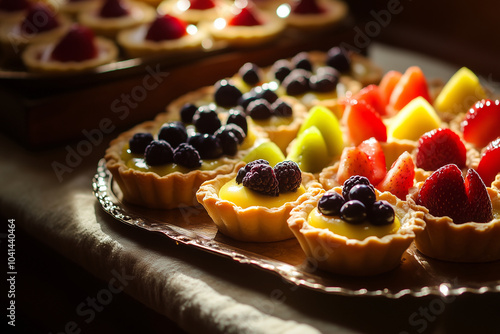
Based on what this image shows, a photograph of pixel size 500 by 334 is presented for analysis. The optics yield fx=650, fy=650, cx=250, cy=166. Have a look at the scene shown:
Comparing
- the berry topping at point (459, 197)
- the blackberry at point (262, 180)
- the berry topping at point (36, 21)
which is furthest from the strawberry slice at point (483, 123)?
the berry topping at point (36, 21)

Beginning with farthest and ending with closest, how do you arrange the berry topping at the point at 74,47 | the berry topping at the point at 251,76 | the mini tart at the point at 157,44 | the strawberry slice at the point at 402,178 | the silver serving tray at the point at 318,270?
the mini tart at the point at 157,44 < the berry topping at the point at 74,47 < the berry topping at the point at 251,76 < the strawberry slice at the point at 402,178 < the silver serving tray at the point at 318,270

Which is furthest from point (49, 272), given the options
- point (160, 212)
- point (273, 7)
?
point (273, 7)

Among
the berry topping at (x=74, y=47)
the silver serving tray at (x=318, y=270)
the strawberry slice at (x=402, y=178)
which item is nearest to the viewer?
the silver serving tray at (x=318, y=270)

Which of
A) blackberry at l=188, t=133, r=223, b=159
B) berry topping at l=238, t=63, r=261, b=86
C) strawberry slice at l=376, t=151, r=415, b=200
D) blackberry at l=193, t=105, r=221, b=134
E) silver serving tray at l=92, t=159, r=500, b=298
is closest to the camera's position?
silver serving tray at l=92, t=159, r=500, b=298

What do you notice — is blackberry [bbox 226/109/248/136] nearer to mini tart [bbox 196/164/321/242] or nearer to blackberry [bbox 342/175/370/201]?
mini tart [bbox 196/164/321/242]

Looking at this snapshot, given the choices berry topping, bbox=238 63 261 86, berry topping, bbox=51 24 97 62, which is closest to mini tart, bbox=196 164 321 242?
berry topping, bbox=238 63 261 86

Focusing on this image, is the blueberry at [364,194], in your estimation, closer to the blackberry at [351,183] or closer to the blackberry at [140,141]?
the blackberry at [351,183]

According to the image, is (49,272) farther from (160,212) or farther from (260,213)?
(260,213)
